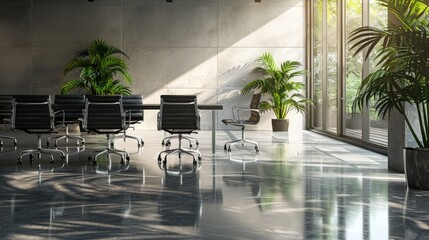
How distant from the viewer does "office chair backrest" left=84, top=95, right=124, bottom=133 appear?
7152 millimetres

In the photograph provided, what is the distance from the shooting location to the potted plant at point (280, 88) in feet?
43.3

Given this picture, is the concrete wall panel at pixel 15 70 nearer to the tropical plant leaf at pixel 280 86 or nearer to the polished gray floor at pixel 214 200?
the tropical plant leaf at pixel 280 86

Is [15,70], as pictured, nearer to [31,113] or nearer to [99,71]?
[99,71]

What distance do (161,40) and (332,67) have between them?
4444 millimetres

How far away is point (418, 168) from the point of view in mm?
5270

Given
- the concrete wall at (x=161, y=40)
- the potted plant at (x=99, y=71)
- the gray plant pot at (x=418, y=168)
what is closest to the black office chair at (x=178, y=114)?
the gray plant pot at (x=418, y=168)

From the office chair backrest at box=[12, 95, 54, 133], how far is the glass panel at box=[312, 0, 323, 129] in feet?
23.6

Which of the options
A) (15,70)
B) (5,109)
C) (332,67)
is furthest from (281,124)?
(15,70)

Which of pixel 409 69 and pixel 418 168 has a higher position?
pixel 409 69

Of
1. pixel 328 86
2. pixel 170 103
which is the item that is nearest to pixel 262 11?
pixel 328 86

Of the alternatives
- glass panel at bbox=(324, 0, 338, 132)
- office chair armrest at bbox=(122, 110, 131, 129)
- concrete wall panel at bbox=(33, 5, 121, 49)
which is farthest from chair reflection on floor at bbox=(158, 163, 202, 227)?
concrete wall panel at bbox=(33, 5, 121, 49)

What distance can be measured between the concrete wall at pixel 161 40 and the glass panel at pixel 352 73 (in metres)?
3.63

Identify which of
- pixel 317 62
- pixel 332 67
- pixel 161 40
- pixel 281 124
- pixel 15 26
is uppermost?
pixel 15 26

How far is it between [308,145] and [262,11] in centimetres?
517
